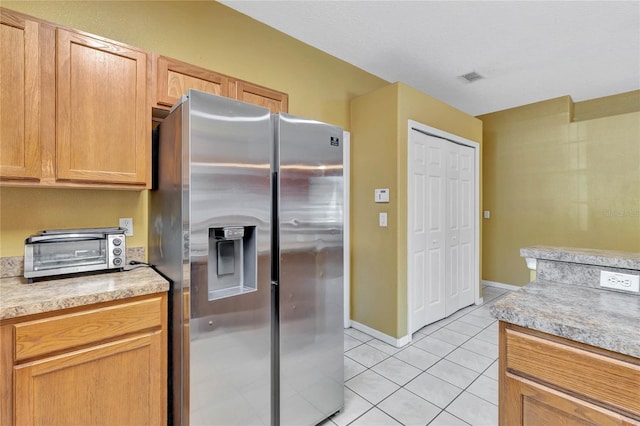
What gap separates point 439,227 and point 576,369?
2475mm

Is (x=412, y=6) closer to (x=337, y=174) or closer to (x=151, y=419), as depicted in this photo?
(x=337, y=174)

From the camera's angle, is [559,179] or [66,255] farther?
[559,179]

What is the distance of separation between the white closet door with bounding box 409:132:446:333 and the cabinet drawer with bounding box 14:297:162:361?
233cm

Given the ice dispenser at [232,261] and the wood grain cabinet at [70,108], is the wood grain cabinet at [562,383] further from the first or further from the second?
the wood grain cabinet at [70,108]

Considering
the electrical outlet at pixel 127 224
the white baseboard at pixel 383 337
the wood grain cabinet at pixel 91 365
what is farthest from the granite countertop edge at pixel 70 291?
the white baseboard at pixel 383 337

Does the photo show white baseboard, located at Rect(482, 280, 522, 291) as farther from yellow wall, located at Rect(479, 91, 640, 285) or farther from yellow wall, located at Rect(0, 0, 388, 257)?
yellow wall, located at Rect(0, 0, 388, 257)

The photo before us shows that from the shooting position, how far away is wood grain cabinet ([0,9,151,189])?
133 centimetres

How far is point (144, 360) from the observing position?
1.40 m

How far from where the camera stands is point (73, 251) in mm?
1540

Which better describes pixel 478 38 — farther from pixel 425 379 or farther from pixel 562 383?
pixel 425 379

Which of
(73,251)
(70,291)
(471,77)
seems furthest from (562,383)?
(471,77)

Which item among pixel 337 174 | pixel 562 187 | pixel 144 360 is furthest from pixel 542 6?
pixel 144 360

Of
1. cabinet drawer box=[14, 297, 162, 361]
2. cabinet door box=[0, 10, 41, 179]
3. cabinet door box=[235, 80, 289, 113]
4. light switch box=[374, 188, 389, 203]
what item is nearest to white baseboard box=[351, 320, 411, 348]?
light switch box=[374, 188, 389, 203]

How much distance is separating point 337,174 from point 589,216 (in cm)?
399
